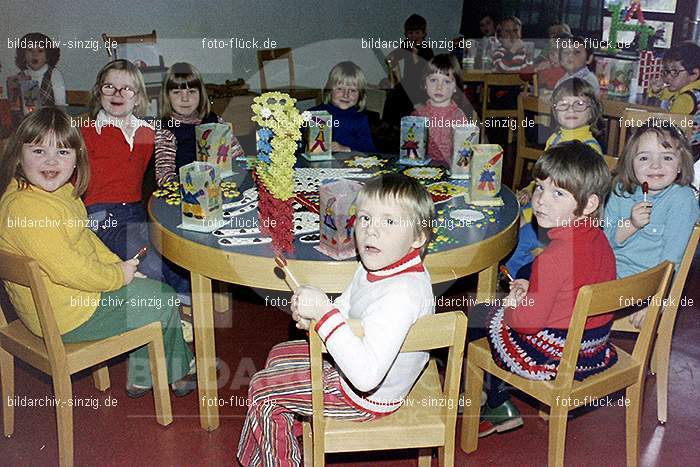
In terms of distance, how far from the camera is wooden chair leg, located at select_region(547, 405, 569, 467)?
1971mm

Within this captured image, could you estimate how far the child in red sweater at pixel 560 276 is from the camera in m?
1.99

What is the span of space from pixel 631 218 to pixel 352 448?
1.33 metres

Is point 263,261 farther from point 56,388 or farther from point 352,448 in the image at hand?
point 56,388

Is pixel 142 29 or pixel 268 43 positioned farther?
pixel 268 43

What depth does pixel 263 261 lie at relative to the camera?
2.00 meters

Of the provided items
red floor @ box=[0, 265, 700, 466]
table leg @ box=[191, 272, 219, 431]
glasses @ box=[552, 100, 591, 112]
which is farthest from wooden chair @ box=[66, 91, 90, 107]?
glasses @ box=[552, 100, 591, 112]

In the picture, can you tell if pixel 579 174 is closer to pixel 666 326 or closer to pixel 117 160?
pixel 666 326

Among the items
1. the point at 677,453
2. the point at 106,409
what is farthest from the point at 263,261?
the point at 677,453

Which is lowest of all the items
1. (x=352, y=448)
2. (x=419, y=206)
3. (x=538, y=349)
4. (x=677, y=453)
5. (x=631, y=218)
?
(x=677, y=453)

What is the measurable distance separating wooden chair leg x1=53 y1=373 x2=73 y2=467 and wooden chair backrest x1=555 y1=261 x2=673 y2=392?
53.3 inches

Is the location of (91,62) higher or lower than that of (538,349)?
higher

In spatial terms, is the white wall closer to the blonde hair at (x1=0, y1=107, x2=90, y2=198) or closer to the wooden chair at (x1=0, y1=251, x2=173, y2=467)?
the blonde hair at (x1=0, y1=107, x2=90, y2=198)

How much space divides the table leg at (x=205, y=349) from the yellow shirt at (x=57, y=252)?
255 millimetres

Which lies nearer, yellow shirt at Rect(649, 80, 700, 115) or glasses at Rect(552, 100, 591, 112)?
glasses at Rect(552, 100, 591, 112)
